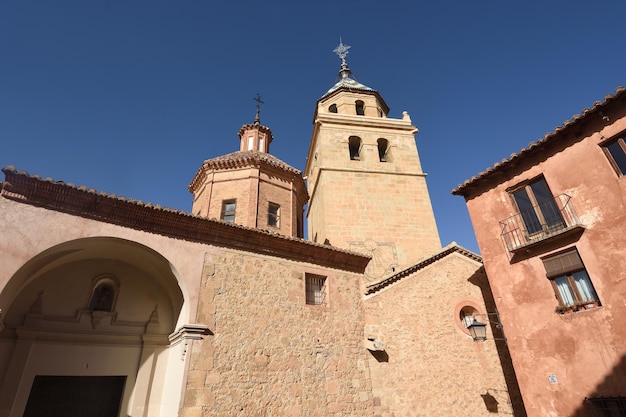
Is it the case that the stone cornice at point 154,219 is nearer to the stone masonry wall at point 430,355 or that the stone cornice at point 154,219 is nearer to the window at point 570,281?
the stone masonry wall at point 430,355

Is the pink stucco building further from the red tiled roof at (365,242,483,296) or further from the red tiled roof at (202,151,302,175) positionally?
the red tiled roof at (202,151,302,175)

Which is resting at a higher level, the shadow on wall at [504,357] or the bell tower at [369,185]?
the bell tower at [369,185]

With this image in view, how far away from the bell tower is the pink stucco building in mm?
5520

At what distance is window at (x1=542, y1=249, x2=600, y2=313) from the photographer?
7.70m

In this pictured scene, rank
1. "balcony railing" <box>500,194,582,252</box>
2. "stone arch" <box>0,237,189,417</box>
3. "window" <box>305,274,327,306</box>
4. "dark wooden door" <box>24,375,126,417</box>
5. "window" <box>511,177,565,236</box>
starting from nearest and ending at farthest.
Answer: "stone arch" <box>0,237,189,417</box>
"dark wooden door" <box>24,375,126,417</box>
"balcony railing" <box>500,194,582,252</box>
"window" <box>511,177,565,236</box>
"window" <box>305,274,327,306</box>

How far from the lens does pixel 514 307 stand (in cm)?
898

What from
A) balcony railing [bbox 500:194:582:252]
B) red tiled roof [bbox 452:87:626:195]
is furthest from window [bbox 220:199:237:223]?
balcony railing [bbox 500:194:582:252]

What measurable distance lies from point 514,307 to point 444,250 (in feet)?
9.89

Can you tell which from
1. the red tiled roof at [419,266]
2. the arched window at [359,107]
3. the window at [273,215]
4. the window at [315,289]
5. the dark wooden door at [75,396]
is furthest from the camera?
the arched window at [359,107]

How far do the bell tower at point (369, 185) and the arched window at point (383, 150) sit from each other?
0.20 feet

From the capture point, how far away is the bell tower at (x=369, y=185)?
15.1 metres

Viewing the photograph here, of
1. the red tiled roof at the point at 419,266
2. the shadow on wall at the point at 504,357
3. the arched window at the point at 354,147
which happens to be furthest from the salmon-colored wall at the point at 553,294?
the arched window at the point at 354,147

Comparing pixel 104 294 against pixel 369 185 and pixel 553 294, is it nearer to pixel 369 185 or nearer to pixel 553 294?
pixel 553 294

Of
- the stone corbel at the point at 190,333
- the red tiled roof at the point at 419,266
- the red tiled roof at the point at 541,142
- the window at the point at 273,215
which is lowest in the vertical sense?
the stone corbel at the point at 190,333
